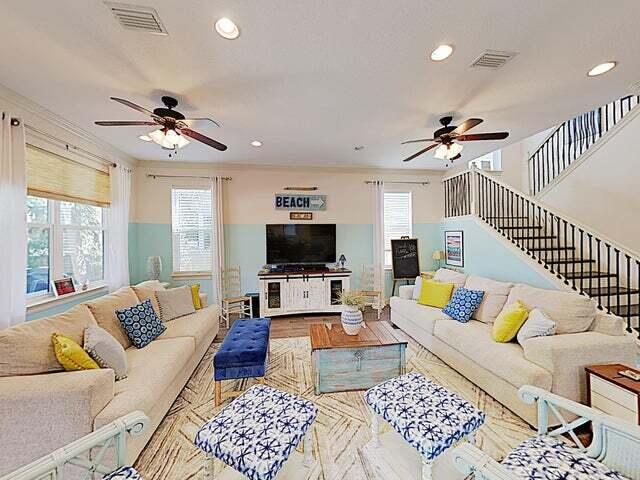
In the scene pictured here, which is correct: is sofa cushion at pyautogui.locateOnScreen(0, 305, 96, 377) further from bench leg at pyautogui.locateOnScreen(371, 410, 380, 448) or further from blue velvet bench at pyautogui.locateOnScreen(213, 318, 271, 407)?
bench leg at pyautogui.locateOnScreen(371, 410, 380, 448)

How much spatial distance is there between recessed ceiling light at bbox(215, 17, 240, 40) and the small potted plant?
2478 mm

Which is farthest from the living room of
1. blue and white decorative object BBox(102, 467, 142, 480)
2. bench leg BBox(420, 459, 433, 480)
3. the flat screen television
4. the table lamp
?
the table lamp

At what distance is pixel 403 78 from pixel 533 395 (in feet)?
8.38

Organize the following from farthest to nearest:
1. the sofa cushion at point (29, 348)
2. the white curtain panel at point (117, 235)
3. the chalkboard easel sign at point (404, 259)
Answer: the chalkboard easel sign at point (404, 259)
the white curtain panel at point (117, 235)
the sofa cushion at point (29, 348)

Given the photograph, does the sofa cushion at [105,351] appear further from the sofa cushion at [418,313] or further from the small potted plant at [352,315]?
the sofa cushion at [418,313]

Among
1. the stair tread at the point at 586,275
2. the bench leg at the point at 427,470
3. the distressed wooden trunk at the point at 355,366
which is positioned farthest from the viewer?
the stair tread at the point at 586,275

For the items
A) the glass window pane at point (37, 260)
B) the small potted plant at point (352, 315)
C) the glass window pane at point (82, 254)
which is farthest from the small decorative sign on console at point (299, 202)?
the glass window pane at point (37, 260)

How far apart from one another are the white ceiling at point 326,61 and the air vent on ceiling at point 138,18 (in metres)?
0.06

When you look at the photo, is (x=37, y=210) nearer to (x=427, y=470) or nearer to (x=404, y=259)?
(x=427, y=470)

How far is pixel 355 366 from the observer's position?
2809 millimetres

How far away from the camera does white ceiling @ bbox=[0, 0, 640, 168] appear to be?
1855mm

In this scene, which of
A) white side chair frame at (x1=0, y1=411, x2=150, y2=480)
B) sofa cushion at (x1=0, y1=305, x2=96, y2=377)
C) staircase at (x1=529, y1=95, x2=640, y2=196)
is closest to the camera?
white side chair frame at (x1=0, y1=411, x2=150, y2=480)

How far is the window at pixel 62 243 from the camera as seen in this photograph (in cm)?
333

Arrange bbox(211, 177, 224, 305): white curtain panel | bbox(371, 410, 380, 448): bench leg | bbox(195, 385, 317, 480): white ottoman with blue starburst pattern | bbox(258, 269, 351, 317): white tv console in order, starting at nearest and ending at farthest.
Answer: bbox(195, 385, 317, 480): white ottoman with blue starburst pattern < bbox(371, 410, 380, 448): bench leg < bbox(258, 269, 351, 317): white tv console < bbox(211, 177, 224, 305): white curtain panel
